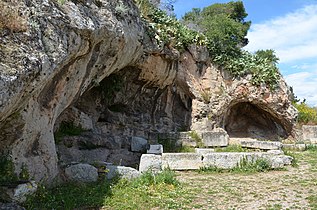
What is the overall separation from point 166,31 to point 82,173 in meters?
7.93

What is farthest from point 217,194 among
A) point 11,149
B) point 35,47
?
point 35,47

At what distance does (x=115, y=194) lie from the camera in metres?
6.42

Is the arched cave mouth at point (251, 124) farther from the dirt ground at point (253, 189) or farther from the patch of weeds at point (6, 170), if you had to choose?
the patch of weeds at point (6, 170)

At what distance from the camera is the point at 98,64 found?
28.2 ft

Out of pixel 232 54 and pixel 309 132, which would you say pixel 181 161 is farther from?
pixel 309 132

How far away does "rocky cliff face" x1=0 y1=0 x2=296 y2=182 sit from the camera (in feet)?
16.6

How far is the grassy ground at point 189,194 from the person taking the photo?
5.80 m

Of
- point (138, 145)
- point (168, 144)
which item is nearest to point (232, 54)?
point (168, 144)

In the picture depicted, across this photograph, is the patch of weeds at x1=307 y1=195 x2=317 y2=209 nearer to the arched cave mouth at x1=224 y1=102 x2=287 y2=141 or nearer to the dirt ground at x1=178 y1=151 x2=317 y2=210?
the dirt ground at x1=178 y1=151 x2=317 y2=210

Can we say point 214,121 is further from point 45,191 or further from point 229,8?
point 229,8

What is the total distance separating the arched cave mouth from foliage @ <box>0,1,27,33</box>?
14994 millimetres

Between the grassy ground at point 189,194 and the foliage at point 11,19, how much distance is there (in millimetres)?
2896

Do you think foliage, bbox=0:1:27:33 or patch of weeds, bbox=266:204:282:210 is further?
patch of weeds, bbox=266:204:282:210

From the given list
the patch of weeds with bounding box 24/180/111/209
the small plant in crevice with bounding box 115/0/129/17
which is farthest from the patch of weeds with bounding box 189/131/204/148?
the patch of weeds with bounding box 24/180/111/209
